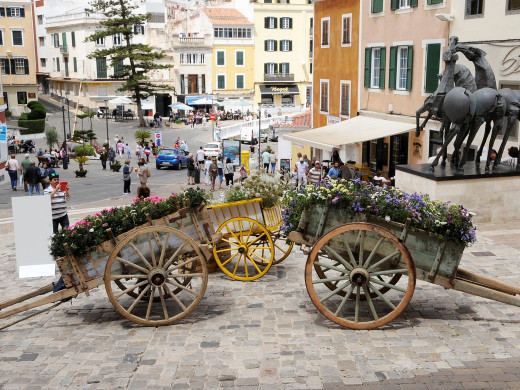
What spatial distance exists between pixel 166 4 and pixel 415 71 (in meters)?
53.9

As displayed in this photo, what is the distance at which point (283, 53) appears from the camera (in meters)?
70.2

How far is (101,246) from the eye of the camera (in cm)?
828

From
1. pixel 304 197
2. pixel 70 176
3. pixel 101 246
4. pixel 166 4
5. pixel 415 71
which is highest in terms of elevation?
pixel 166 4

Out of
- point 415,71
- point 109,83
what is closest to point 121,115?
point 109,83

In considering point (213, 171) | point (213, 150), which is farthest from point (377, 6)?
point (213, 150)

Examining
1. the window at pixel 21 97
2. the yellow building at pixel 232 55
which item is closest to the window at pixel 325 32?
the yellow building at pixel 232 55

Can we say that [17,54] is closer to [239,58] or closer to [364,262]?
[239,58]

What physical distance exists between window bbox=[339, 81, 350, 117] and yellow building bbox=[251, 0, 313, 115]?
123ft

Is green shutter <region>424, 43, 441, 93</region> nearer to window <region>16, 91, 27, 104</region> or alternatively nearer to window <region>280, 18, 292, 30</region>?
window <region>280, 18, 292, 30</region>

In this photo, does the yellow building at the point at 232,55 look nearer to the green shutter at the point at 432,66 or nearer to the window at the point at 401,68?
the window at the point at 401,68

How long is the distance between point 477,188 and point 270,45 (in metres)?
57.3

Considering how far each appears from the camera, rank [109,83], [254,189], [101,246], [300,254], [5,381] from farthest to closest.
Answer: [109,83] → [300,254] → [254,189] → [101,246] → [5,381]

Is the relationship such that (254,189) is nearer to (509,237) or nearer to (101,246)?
(101,246)

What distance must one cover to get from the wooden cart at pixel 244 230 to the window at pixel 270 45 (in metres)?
60.8
